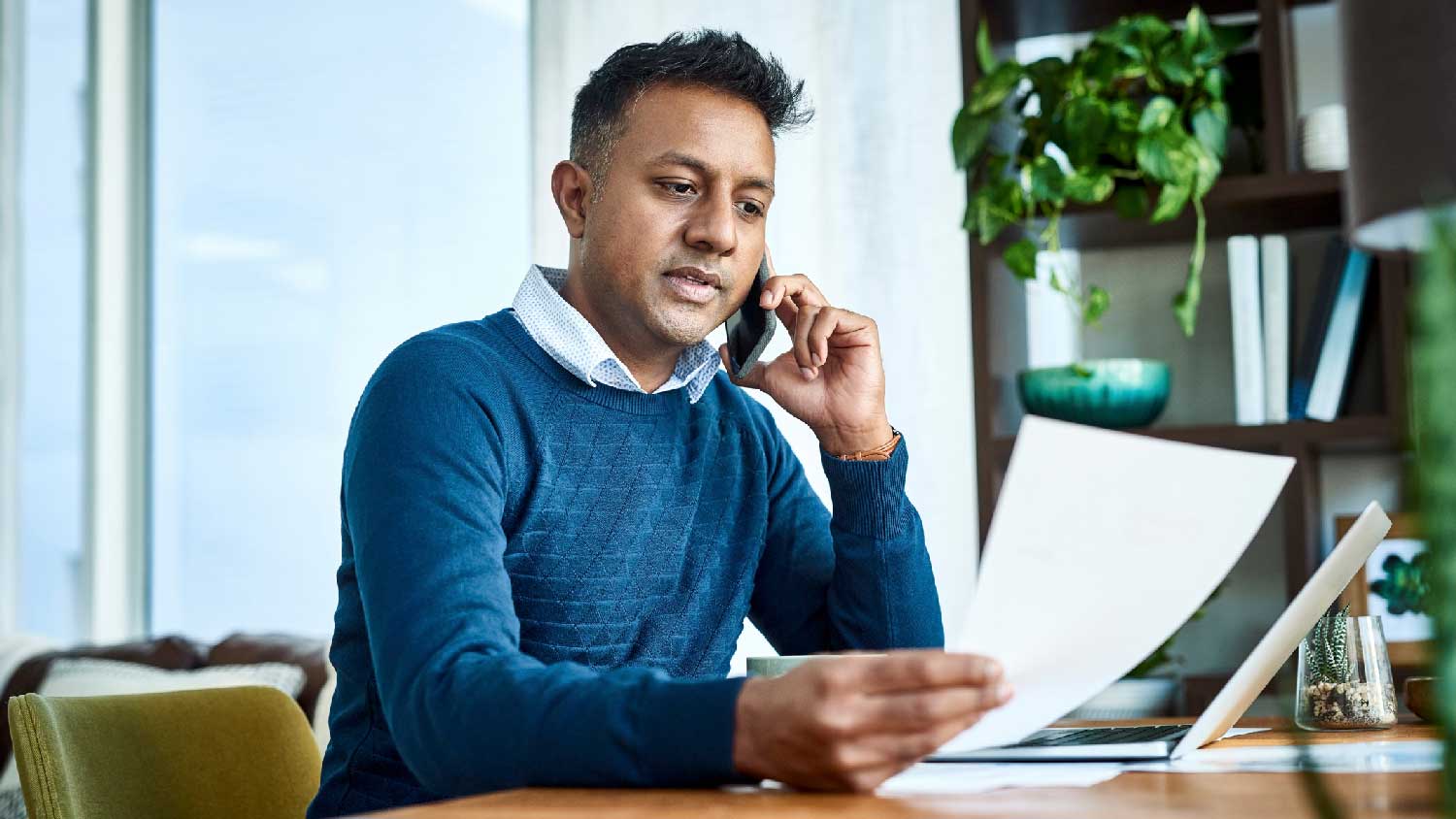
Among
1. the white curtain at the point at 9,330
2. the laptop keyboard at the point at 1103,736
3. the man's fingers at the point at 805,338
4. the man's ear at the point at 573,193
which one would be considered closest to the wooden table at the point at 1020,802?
the laptop keyboard at the point at 1103,736

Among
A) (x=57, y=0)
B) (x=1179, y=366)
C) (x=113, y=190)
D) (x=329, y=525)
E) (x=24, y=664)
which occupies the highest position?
(x=57, y=0)

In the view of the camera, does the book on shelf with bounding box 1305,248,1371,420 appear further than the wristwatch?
Yes

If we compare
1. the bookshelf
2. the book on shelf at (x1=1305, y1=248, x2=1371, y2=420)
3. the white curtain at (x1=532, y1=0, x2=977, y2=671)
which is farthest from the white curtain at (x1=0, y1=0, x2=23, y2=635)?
the book on shelf at (x1=1305, y1=248, x2=1371, y2=420)

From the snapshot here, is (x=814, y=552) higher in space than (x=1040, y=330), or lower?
lower

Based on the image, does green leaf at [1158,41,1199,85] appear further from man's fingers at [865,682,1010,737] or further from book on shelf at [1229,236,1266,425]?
man's fingers at [865,682,1010,737]

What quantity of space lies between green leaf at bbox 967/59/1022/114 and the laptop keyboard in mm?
1221

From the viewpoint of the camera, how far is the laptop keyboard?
974mm

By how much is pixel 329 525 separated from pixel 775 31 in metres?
1.48

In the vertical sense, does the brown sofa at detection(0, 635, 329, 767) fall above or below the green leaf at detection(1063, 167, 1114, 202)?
below

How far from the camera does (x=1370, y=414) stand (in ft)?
6.93

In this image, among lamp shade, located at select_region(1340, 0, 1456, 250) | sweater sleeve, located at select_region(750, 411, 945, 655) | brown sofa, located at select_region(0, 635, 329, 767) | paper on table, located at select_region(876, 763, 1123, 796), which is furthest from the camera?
brown sofa, located at select_region(0, 635, 329, 767)

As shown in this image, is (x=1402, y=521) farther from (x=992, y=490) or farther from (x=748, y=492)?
(x=748, y=492)

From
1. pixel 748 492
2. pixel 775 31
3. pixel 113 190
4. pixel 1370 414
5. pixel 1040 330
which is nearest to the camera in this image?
pixel 748 492

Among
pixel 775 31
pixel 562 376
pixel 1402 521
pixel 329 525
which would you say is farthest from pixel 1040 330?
pixel 329 525
